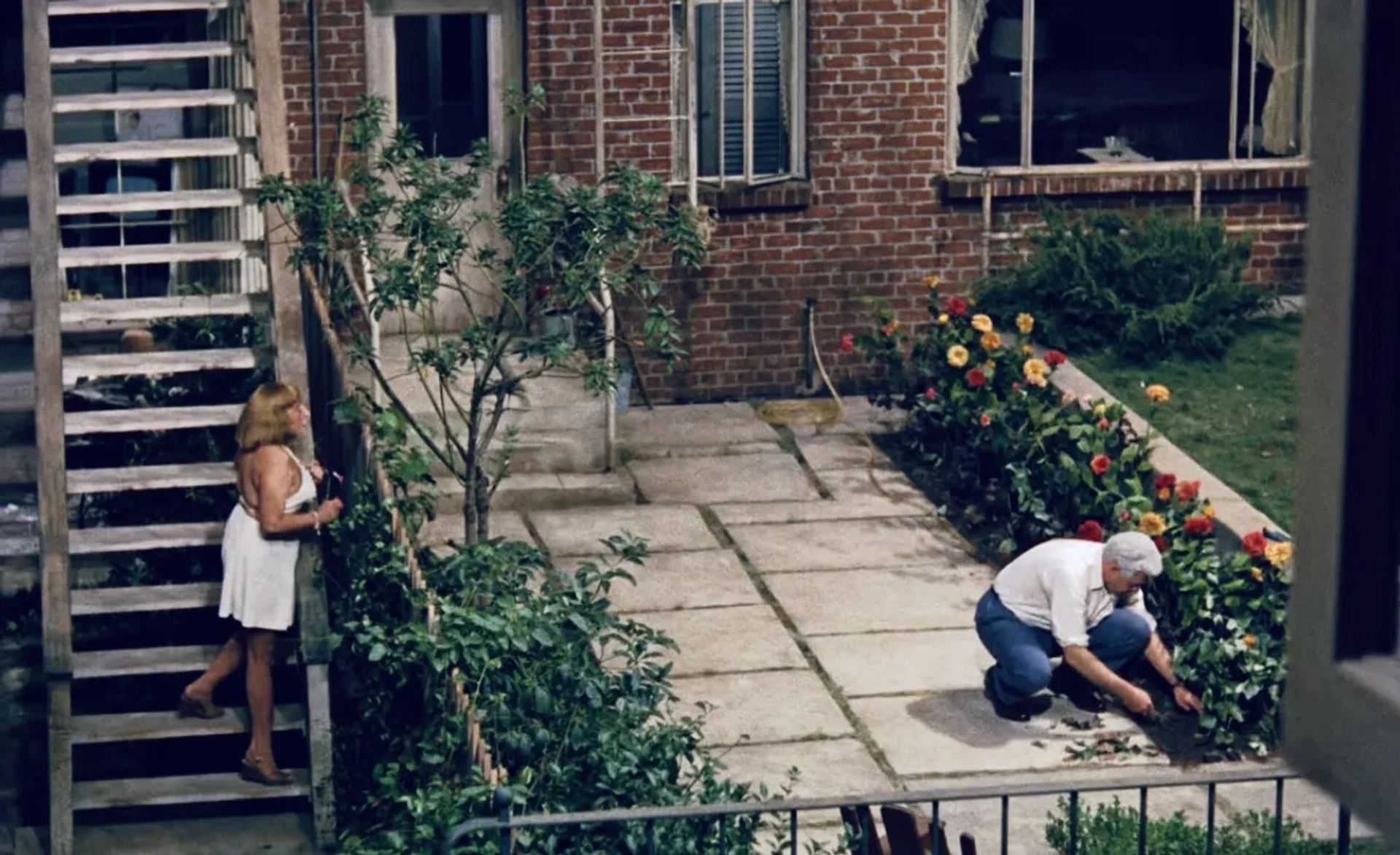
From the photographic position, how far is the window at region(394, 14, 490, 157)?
13406 mm

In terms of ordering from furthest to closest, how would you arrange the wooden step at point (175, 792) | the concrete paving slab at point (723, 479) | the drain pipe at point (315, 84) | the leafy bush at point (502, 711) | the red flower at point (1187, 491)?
the drain pipe at point (315, 84) → the concrete paving slab at point (723, 479) → the red flower at point (1187, 491) → the wooden step at point (175, 792) → the leafy bush at point (502, 711)

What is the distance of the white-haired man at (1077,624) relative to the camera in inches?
356

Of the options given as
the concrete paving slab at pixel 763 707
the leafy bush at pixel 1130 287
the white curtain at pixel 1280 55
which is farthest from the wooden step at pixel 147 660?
the white curtain at pixel 1280 55

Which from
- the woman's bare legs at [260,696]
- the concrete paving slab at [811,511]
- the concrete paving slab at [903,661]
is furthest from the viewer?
the concrete paving slab at [811,511]

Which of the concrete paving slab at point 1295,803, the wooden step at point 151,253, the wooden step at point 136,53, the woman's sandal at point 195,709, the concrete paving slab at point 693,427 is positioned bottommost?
the concrete paving slab at point 1295,803

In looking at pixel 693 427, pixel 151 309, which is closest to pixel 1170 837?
pixel 151 309

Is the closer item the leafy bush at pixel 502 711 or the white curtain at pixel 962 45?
the leafy bush at pixel 502 711

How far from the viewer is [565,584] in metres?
8.48

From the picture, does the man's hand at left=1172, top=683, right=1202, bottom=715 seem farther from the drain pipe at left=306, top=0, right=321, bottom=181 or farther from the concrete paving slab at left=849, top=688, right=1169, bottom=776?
the drain pipe at left=306, top=0, right=321, bottom=181

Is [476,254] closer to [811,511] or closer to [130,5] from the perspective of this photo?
[130,5]

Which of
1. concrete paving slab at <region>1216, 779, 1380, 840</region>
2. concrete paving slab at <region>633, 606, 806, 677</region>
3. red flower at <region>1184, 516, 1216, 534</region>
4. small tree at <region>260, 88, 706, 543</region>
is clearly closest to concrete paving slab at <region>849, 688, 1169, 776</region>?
concrete paving slab at <region>1216, 779, 1380, 840</region>

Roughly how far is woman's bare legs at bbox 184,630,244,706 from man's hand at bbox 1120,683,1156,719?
3.32 m

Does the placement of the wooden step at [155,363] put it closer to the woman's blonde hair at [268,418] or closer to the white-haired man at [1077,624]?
the woman's blonde hair at [268,418]

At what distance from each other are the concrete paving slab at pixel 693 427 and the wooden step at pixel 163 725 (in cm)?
451
